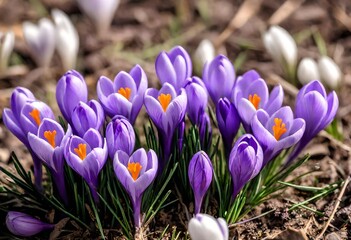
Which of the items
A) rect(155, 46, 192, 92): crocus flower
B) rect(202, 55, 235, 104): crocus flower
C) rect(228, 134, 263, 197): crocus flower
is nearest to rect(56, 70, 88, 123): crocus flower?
rect(155, 46, 192, 92): crocus flower

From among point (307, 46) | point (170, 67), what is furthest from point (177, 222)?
point (307, 46)

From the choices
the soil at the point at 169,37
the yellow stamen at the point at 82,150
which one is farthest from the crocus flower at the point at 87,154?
the soil at the point at 169,37

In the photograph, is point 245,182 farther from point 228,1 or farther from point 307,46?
point 228,1

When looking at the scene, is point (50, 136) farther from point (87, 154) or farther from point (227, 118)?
point (227, 118)

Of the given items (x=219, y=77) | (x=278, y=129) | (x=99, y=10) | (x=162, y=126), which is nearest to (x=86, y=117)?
(x=162, y=126)

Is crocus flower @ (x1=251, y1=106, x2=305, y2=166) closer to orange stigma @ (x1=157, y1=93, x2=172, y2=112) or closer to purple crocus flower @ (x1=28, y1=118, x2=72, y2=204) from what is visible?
orange stigma @ (x1=157, y1=93, x2=172, y2=112)
